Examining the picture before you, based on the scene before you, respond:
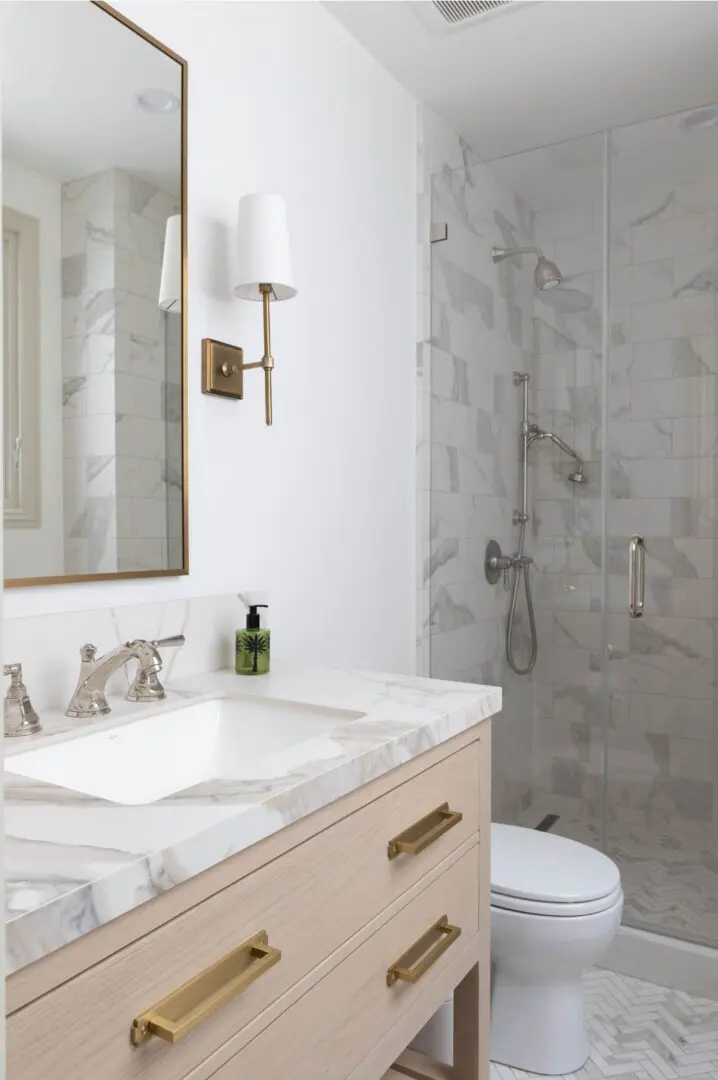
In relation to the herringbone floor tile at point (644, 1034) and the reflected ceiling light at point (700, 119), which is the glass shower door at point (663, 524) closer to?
the reflected ceiling light at point (700, 119)

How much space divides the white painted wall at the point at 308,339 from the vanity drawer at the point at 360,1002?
2.28 feet

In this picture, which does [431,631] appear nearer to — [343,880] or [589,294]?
[589,294]

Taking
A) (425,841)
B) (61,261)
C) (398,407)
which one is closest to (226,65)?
(61,261)

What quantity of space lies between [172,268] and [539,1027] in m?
1.73

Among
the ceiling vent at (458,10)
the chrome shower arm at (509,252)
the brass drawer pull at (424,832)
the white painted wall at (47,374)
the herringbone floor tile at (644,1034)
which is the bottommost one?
the herringbone floor tile at (644,1034)

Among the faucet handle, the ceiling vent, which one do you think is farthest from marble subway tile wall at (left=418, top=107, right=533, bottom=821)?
the faucet handle

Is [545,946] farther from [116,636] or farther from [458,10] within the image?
[458,10]

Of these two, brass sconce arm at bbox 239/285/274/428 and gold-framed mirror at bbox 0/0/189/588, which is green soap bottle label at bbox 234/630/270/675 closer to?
gold-framed mirror at bbox 0/0/189/588

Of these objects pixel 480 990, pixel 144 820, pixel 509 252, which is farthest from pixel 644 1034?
pixel 509 252

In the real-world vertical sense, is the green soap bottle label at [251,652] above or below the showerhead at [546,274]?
below

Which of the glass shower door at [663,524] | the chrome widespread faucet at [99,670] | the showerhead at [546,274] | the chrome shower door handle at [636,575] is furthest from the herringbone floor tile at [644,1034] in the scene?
the showerhead at [546,274]

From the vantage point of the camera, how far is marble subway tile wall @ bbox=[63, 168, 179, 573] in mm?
1324

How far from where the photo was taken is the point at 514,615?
2352 mm

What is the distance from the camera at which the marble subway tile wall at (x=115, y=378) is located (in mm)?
1324
